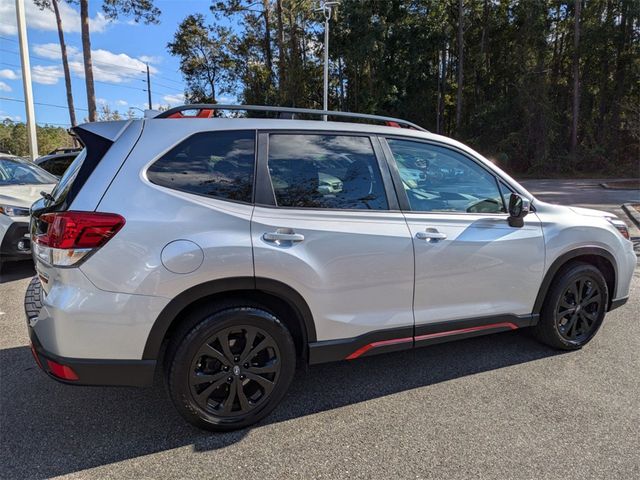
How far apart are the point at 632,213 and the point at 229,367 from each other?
1225 centimetres

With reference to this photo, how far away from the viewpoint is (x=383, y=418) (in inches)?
116

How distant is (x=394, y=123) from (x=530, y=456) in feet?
7.75

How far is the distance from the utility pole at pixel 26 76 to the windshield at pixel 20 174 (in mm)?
7094

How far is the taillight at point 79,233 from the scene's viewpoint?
238 centimetres

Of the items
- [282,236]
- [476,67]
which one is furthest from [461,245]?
[476,67]

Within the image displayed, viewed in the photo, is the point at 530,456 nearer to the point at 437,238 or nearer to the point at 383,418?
the point at 383,418

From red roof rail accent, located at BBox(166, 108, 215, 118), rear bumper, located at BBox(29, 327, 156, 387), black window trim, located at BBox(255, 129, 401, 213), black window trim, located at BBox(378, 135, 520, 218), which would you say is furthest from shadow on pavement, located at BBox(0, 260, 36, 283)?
black window trim, located at BBox(378, 135, 520, 218)

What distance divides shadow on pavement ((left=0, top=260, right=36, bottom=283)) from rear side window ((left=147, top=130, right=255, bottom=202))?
472 cm

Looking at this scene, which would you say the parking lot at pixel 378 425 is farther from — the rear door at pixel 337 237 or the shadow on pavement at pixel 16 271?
the shadow on pavement at pixel 16 271

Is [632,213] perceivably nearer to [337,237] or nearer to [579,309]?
[579,309]

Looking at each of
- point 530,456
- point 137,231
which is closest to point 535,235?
point 530,456

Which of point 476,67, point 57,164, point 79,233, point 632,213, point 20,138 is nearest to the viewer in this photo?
point 79,233

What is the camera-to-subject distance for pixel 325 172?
9.90 ft

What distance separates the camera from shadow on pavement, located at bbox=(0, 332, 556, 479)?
2.59 m
